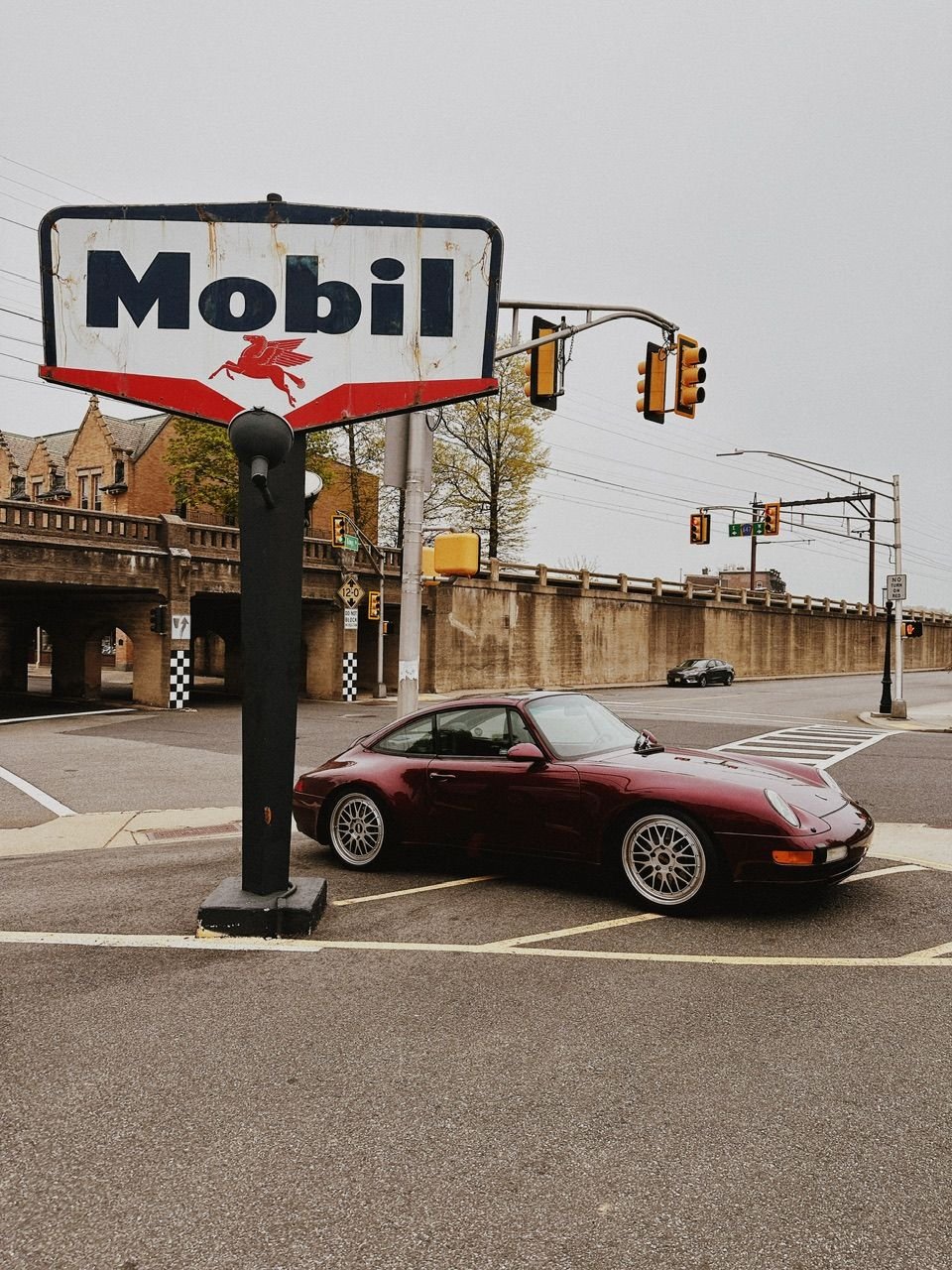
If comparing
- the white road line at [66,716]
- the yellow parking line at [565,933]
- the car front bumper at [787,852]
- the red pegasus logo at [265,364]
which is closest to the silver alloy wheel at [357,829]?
the yellow parking line at [565,933]

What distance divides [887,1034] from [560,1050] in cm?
149

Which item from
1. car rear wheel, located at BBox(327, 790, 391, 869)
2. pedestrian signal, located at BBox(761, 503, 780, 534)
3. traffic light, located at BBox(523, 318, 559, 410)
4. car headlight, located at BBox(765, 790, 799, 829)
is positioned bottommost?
car rear wheel, located at BBox(327, 790, 391, 869)

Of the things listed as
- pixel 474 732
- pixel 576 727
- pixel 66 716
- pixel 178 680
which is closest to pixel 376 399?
pixel 474 732

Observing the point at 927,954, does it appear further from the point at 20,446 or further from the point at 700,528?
the point at 20,446

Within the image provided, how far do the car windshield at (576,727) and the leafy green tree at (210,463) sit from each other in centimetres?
3521

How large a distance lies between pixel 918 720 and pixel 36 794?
75.0 feet

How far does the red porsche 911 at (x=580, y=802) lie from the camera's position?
581 centimetres

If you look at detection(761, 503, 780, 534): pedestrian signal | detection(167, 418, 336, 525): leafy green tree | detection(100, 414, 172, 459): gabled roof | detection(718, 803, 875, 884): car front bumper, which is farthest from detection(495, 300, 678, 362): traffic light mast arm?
detection(100, 414, 172, 459): gabled roof

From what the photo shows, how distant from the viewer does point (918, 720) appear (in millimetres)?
26109

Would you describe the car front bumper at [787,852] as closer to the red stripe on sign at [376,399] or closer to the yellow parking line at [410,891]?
the yellow parking line at [410,891]

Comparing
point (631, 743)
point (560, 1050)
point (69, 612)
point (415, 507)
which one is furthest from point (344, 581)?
point (560, 1050)

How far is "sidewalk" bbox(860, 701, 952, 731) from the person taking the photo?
937 inches

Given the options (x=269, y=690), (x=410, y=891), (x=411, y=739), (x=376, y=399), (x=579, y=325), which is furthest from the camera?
(x=579, y=325)

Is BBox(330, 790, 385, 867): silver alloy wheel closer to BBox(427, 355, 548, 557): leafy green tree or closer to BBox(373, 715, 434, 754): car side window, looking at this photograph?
BBox(373, 715, 434, 754): car side window
